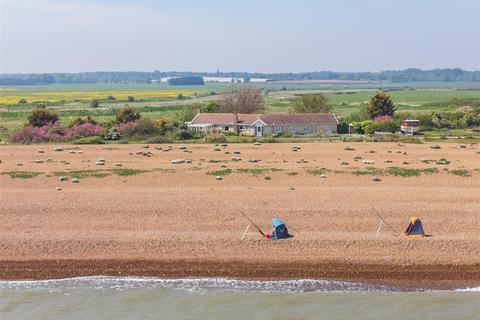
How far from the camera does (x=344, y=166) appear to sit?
107ft

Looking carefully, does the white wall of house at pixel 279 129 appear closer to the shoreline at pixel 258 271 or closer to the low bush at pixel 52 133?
the low bush at pixel 52 133

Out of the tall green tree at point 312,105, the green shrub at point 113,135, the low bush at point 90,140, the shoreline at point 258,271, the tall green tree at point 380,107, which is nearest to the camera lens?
the shoreline at point 258,271

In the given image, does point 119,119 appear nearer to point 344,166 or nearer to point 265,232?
point 344,166

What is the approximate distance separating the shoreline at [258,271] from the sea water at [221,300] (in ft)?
1.04

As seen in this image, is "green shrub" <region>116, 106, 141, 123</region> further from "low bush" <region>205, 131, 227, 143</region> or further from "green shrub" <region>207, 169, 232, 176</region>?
"green shrub" <region>207, 169, 232, 176</region>

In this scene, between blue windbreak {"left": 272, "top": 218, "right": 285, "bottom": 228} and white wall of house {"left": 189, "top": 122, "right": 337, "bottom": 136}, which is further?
white wall of house {"left": 189, "top": 122, "right": 337, "bottom": 136}

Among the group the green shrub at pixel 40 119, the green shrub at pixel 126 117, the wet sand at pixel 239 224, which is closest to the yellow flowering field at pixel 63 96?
the green shrub at pixel 40 119

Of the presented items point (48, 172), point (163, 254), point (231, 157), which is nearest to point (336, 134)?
point (231, 157)

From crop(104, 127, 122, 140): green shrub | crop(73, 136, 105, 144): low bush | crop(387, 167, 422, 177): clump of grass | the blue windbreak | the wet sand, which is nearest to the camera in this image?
the wet sand

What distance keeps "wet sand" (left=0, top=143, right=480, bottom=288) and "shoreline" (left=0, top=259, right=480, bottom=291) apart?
3 cm

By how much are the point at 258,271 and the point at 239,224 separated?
346cm

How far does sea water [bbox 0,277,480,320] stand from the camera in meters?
16.2

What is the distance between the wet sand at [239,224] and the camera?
18328 millimetres

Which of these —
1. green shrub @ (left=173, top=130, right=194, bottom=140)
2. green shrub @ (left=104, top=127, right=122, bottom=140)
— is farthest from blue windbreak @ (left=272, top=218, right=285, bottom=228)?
green shrub @ (left=104, top=127, right=122, bottom=140)
